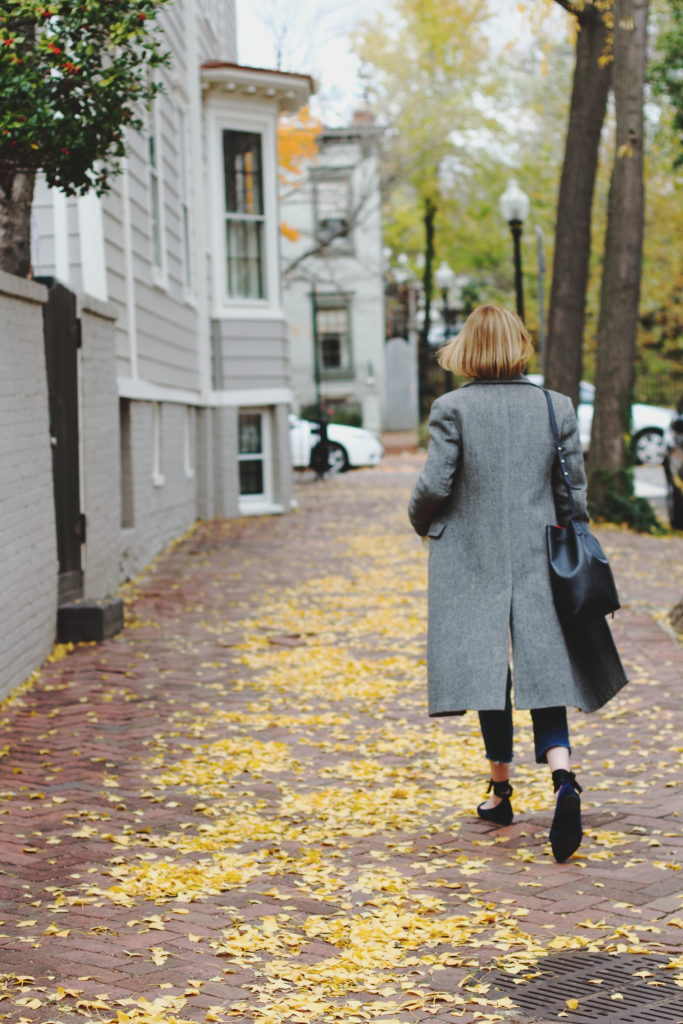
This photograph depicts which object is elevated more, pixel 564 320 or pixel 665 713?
pixel 564 320

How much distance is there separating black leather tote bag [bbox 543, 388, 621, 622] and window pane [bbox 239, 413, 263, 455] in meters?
14.4

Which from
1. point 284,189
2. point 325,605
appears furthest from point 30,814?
point 284,189

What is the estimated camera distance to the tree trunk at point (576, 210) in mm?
17234

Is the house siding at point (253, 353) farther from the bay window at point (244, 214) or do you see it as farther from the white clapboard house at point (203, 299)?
the bay window at point (244, 214)

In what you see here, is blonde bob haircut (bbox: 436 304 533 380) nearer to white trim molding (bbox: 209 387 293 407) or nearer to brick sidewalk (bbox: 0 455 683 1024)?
brick sidewalk (bbox: 0 455 683 1024)

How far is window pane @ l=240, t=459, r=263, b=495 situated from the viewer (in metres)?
19.4

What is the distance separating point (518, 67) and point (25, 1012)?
41144 millimetres

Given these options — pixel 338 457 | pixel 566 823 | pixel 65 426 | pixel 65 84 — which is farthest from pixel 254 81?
pixel 566 823

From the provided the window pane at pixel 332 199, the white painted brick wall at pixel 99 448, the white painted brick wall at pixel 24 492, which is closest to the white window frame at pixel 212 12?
the white painted brick wall at pixel 99 448

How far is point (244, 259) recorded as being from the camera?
1916cm

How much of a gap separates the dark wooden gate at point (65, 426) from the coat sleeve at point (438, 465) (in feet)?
15.0

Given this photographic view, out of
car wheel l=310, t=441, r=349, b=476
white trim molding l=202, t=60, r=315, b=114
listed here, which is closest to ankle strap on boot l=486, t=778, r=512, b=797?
white trim molding l=202, t=60, r=315, b=114

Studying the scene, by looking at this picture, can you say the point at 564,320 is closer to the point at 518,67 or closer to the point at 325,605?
the point at 325,605

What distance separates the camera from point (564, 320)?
17.9m
